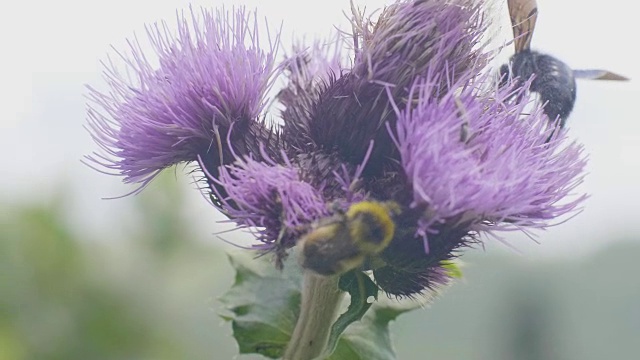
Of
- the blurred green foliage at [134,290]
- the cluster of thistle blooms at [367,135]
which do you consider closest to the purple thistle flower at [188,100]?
the cluster of thistle blooms at [367,135]

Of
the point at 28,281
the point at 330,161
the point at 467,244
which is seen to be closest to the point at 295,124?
the point at 330,161

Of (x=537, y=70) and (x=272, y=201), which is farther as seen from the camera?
(x=537, y=70)

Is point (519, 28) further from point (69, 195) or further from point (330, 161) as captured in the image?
point (69, 195)

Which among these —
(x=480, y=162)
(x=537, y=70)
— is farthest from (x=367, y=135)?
(x=537, y=70)

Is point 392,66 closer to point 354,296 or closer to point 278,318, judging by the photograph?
point 354,296

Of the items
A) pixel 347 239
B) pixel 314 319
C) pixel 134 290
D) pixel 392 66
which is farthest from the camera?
pixel 134 290

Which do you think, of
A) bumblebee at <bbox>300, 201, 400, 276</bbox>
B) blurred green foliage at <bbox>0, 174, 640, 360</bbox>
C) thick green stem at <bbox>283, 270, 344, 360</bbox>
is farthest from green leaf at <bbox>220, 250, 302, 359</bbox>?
blurred green foliage at <bbox>0, 174, 640, 360</bbox>

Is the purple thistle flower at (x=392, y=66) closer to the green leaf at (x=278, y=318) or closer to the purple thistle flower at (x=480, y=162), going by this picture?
the purple thistle flower at (x=480, y=162)
